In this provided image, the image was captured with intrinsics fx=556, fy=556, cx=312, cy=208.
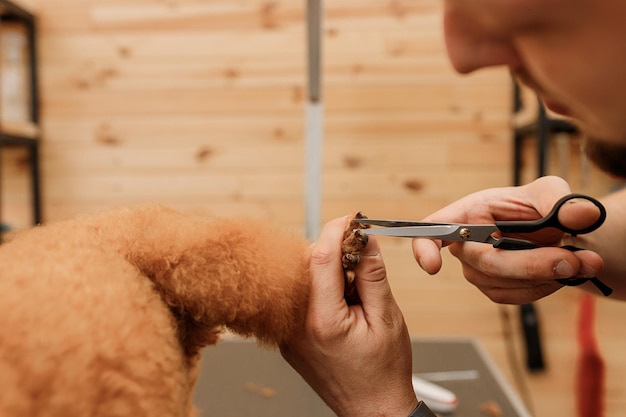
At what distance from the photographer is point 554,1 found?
26cm

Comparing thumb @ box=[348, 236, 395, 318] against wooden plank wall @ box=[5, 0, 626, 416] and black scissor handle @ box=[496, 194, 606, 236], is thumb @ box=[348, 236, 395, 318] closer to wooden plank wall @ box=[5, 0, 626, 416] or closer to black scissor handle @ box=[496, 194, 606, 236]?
black scissor handle @ box=[496, 194, 606, 236]

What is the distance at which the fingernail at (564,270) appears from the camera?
0.49 metres

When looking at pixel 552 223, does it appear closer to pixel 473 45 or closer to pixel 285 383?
pixel 473 45

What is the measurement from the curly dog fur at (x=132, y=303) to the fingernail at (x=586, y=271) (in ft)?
0.69

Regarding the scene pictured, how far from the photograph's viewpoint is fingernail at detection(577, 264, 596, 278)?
50cm

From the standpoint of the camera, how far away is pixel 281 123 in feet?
5.35

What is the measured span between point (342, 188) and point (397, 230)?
111 cm

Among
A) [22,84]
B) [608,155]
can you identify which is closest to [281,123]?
[22,84]

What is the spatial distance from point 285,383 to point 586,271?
614mm

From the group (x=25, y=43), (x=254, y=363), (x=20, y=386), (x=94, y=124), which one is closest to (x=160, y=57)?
(x=94, y=124)

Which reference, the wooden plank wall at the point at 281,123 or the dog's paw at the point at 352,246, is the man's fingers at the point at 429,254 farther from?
the wooden plank wall at the point at 281,123

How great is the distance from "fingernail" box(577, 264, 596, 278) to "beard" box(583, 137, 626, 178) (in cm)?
9

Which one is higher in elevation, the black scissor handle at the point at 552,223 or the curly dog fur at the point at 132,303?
the black scissor handle at the point at 552,223

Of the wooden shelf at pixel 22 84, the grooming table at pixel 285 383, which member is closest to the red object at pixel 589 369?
the grooming table at pixel 285 383
